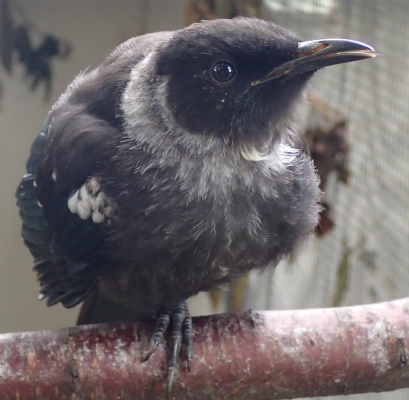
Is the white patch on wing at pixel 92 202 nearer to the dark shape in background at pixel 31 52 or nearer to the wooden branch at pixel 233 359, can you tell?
the wooden branch at pixel 233 359

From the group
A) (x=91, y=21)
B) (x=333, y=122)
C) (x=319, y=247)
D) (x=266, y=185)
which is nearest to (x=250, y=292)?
(x=319, y=247)

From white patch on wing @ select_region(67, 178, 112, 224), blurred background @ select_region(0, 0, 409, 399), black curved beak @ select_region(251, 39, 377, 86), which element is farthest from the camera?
blurred background @ select_region(0, 0, 409, 399)

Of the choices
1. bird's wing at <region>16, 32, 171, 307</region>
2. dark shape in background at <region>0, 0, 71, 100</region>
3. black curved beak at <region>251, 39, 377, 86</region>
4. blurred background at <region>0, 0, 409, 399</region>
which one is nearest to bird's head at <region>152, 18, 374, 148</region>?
black curved beak at <region>251, 39, 377, 86</region>

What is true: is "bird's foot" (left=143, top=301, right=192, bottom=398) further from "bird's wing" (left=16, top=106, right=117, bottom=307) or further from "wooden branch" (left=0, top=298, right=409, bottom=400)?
"bird's wing" (left=16, top=106, right=117, bottom=307)

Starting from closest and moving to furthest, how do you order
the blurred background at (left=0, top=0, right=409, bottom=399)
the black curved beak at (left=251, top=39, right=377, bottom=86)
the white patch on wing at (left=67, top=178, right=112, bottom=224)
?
the black curved beak at (left=251, top=39, right=377, bottom=86) → the white patch on wing at (left=67, top=178, right=112, bottom=224) → the blurred background at (left=0, top=0, right=409, bottom=399)

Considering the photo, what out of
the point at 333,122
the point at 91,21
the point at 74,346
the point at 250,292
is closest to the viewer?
the point at 74,346

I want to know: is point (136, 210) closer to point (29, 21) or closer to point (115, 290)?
point (115, 290)
